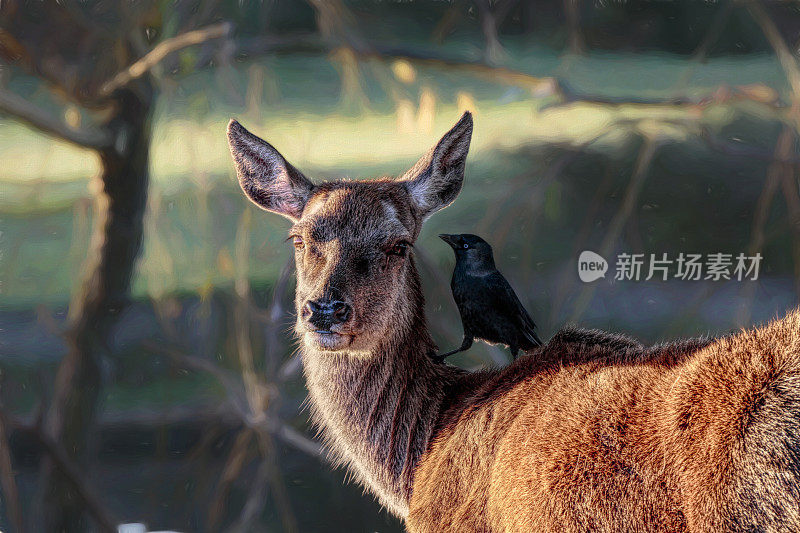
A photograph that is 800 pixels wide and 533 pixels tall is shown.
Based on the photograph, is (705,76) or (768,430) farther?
(705,76)

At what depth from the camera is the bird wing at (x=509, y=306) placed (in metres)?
2.08

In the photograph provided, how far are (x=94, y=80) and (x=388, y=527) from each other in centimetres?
192

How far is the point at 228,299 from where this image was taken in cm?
276

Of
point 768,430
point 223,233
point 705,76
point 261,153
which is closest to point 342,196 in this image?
point 261,153

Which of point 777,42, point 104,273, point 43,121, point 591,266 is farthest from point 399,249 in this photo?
point 777,42

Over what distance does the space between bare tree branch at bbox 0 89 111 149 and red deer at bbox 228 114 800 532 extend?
34.0 inches

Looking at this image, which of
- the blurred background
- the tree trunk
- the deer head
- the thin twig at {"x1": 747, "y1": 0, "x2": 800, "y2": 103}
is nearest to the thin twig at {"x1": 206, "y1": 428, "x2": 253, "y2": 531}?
the blurred background

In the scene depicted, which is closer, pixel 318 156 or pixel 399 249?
pixel 399 249

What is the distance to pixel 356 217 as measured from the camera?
6.22 feet

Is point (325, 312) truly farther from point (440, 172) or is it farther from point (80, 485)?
point (80, 485)

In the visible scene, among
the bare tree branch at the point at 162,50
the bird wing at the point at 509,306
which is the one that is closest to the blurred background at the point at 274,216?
the bare tree branch at the point at 162,50

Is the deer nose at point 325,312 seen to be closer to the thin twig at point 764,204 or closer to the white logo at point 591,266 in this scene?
the white logo at point 591,266

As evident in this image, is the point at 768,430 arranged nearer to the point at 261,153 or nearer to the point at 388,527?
the point at 261,153

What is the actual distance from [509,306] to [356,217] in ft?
1.69
